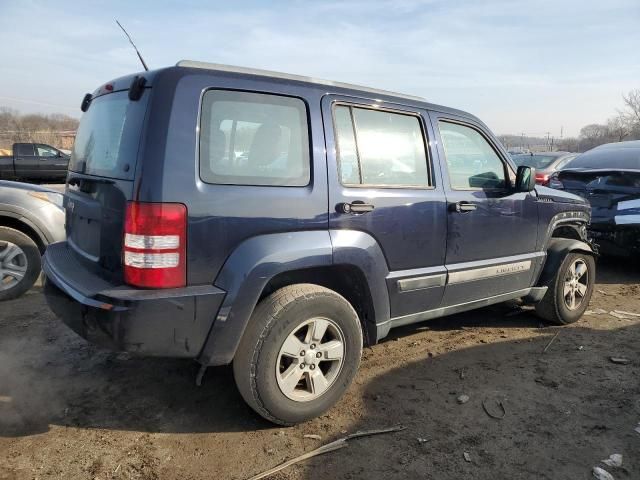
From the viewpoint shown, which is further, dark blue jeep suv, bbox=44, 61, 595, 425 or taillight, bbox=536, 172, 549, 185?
taillight, bbox=536, 172, 549, 185

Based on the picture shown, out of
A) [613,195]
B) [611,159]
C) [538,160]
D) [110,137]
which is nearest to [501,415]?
[110,137]

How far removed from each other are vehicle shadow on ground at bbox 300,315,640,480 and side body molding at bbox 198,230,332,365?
764mm

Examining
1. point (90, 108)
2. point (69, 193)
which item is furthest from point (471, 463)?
point (90, 108)

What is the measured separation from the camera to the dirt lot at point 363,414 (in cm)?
249

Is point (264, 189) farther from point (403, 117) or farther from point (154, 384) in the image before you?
point (154, 384)

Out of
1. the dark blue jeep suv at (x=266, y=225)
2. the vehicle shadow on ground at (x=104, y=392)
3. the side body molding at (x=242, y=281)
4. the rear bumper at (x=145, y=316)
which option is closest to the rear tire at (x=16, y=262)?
the vehicle shadow on ground at (x=104, y=392)

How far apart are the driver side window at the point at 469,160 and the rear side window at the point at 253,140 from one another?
129 centimetres

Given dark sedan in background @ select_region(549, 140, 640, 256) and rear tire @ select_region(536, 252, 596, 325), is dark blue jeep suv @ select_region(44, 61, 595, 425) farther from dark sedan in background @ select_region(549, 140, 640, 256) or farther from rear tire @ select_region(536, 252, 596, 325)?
dark sedan in background @ select_region(549, 140, 640, 256)

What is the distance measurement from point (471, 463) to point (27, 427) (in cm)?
246

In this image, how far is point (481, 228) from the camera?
3.65 m

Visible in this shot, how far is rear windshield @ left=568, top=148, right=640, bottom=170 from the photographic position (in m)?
6.24

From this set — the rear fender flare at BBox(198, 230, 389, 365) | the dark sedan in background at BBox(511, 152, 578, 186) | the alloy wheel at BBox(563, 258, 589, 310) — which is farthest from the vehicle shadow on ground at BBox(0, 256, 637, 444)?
the dark sedan in background at BBox(511, 152, 578, 186)

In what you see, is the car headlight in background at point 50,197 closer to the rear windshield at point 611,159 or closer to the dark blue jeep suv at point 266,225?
the dark blue jeep suv at point 266,225

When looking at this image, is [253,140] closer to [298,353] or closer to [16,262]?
[298,353]
